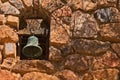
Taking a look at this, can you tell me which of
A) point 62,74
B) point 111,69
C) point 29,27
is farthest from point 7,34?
point 111,69

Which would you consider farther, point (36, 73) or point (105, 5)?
point (105, 5)

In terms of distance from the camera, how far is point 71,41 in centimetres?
548

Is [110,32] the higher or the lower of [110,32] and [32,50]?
the higher

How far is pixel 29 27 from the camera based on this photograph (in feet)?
18.5

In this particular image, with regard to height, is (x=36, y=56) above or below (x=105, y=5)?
below

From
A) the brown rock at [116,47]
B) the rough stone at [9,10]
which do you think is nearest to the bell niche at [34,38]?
the rough stone at [9,10]

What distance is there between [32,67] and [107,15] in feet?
2.82

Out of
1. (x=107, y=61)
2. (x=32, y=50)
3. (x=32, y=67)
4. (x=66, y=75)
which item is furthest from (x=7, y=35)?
(x=107, y=61)

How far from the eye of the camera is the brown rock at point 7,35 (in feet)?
18.0

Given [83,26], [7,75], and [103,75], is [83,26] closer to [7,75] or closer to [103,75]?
[103,75]

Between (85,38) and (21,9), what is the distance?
2.16 ft

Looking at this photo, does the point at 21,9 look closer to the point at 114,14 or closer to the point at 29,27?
the point at 29,27

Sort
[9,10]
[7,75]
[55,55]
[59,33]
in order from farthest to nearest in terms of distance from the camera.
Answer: [9,10] < [59,33] < [55,55] < [7,75]

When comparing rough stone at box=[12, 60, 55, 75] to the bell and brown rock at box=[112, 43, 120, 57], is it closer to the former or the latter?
the bell
